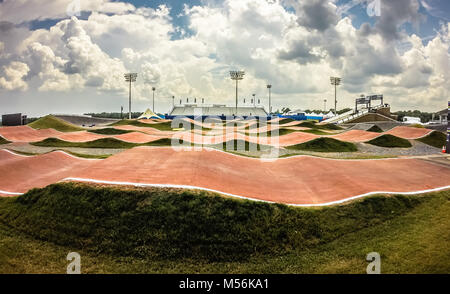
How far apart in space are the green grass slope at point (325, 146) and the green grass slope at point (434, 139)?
11106mm

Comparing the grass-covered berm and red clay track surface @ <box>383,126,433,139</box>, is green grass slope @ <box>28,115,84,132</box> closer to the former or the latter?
the grass-covered berm

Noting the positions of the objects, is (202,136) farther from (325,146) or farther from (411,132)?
(411,132)

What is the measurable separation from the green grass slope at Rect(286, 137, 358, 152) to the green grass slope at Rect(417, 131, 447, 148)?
11106mm

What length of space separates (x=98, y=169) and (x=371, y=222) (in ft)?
38.4

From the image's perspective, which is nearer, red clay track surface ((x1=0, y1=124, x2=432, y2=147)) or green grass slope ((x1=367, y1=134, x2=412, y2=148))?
green grass slope ((x1=367, y1=134, x2=412, y2=148))

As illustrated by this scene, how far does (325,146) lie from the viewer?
2792 centimetres

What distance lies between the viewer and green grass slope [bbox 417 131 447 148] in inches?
1225

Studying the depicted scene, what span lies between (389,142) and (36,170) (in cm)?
3439

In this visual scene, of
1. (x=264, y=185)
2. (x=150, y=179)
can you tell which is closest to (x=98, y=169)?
(x=150, y=179)

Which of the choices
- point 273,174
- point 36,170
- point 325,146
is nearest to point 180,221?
point 273,174

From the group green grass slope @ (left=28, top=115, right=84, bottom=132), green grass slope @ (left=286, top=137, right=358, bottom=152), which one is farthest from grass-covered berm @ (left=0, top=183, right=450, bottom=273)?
green grass slope @ (left=28, top=115, right=84, bottom=132)

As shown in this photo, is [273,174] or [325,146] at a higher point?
[325,146]

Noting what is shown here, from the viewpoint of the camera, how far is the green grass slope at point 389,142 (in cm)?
2962

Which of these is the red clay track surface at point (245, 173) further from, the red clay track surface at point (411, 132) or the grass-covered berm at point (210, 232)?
the red clay track surface at point (411, 132)
